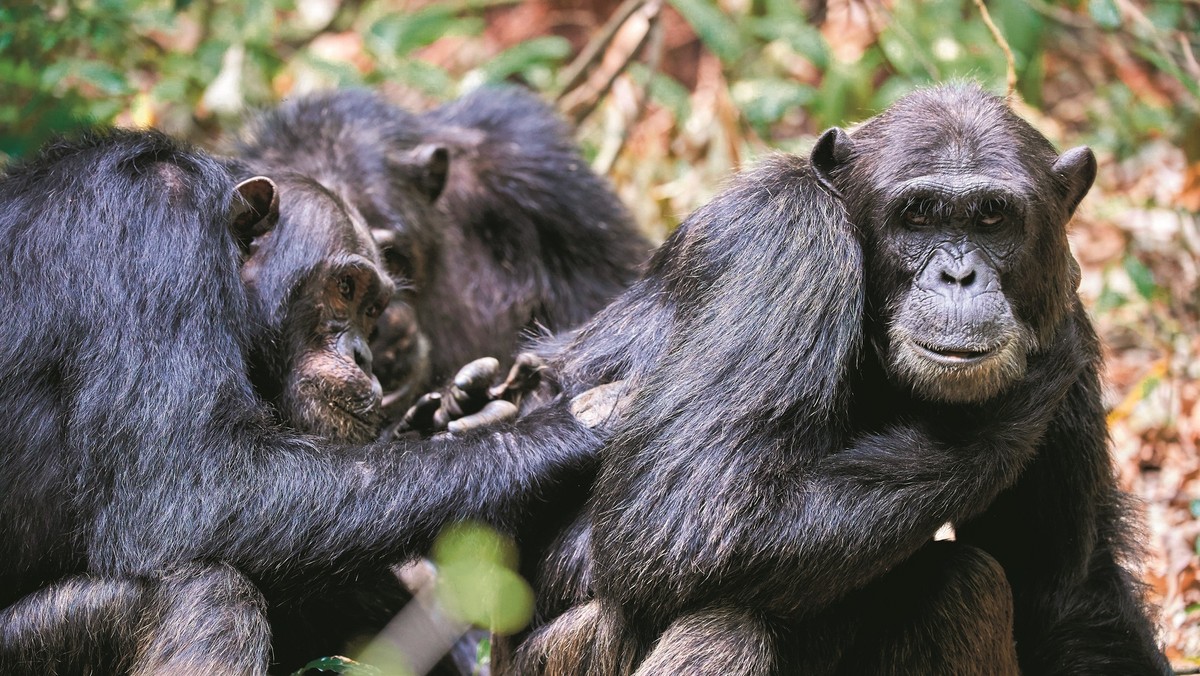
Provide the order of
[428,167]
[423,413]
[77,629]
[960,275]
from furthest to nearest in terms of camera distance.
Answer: [428,167] → [423,413] → [77,629] → [960,275]

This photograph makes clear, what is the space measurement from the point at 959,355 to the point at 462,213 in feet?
13.6

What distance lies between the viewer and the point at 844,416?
4.84 meters

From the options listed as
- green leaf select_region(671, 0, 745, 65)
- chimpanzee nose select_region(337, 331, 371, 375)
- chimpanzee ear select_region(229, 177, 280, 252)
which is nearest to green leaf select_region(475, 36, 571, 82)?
green leaf select_region(671, 0, 745, 65)

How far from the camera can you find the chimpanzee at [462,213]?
738 centimetres

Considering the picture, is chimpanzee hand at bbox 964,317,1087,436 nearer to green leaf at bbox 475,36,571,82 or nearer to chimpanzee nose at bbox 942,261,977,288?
chimpanzee nose at bbox 942,261,977,288

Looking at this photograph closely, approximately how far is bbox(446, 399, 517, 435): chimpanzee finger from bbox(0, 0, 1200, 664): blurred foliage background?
7.13 feet

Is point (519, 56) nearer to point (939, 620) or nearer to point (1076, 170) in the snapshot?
point (1076, 170)

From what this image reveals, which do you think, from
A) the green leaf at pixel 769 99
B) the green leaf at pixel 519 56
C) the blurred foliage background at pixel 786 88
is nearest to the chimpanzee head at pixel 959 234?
the blurred foliage background at pixel 786 88

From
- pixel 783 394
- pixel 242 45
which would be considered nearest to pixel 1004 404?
pixel 783 394

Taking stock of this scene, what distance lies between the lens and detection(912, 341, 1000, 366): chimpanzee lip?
456cm

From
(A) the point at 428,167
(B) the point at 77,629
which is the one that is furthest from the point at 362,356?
(A) the point at 428,167

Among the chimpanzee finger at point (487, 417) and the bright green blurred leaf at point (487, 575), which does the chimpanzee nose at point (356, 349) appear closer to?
the chimpanzee finger at point (487, 417)

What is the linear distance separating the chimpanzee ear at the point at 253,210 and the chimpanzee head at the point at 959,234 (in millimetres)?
2270

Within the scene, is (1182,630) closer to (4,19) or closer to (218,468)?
(218,468)
